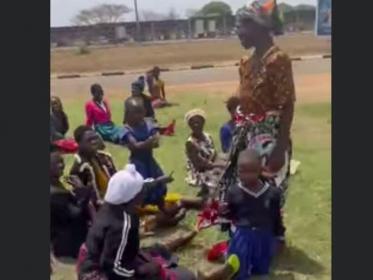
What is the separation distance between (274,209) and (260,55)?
3.54ft

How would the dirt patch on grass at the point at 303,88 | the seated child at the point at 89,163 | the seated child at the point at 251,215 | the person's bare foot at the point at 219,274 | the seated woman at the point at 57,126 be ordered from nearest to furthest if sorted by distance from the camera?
the person's bare foot at the point at 219,274, the seated child at the point at 251,215, the seated child at the point at 89,163, the seated woman at the point at 57,126, the dirt patch on grass at the point at 303,88

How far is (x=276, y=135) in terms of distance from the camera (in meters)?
6.28

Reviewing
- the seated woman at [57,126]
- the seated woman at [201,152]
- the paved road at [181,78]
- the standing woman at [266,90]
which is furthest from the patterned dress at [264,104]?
the paved road at [181,78]

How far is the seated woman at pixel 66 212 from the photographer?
632cm

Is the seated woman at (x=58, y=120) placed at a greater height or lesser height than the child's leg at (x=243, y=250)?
greater

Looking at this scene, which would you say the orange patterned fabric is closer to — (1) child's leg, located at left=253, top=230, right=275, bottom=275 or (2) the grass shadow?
(1) child's leg, located at left=253, top=230, right=275, bottom=275

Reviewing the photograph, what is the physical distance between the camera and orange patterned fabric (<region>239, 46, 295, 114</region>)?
617 centimetres

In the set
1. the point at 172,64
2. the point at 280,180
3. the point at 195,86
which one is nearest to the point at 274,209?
the point at 280,180

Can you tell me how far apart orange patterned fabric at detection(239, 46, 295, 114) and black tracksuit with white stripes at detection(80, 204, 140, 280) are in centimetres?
149

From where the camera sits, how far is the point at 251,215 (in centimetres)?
595

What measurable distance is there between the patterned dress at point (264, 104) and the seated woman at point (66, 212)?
1008 mm

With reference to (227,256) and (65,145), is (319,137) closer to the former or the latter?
(65,145)

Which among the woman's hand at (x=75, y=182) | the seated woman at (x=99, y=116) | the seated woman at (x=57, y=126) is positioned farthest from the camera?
the seated woman at (x=99, y=116)

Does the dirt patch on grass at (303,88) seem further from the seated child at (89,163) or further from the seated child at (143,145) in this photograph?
the seated child at (89,163)
